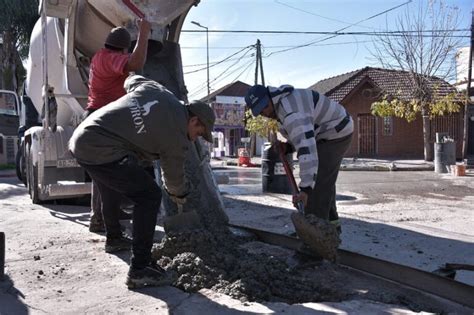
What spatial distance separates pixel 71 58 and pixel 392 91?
19951mm

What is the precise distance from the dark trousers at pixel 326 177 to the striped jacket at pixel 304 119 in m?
0.20

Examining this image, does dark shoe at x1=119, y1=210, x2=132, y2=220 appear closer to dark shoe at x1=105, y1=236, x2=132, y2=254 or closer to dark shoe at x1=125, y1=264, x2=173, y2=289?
dark shoe at x1=105, y1=236, x2=132, y2=254

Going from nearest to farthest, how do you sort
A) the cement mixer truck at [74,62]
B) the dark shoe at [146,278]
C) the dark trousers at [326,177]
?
the dark shoe at [146,278]
the dark trousers at [326,177]
the cement mixer truck at [74,62]

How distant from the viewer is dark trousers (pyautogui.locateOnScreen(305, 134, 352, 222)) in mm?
4559

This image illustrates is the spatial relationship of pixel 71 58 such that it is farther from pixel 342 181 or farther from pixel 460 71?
pixel 460 71

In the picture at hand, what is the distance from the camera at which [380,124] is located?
86.8 feet

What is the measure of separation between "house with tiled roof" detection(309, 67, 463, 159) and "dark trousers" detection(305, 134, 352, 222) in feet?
65.3

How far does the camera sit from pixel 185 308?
3.25 metres

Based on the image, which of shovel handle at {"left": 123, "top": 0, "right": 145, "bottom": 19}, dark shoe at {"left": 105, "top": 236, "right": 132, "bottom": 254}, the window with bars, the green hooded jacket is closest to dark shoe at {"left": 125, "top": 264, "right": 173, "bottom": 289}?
the green hooded jacket

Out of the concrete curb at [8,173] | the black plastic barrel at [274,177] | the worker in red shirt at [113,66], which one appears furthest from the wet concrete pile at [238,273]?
the concrete curb at [8,173]

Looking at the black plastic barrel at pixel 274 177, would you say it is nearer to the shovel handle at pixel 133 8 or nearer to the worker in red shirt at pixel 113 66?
the shovel handle at pixel 133 8


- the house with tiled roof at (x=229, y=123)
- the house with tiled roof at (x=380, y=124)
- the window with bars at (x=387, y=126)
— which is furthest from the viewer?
the house with tiled roof at (x=229, y=123)

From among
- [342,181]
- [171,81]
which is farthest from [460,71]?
[171,81]

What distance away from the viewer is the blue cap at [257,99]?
4.28 metres
